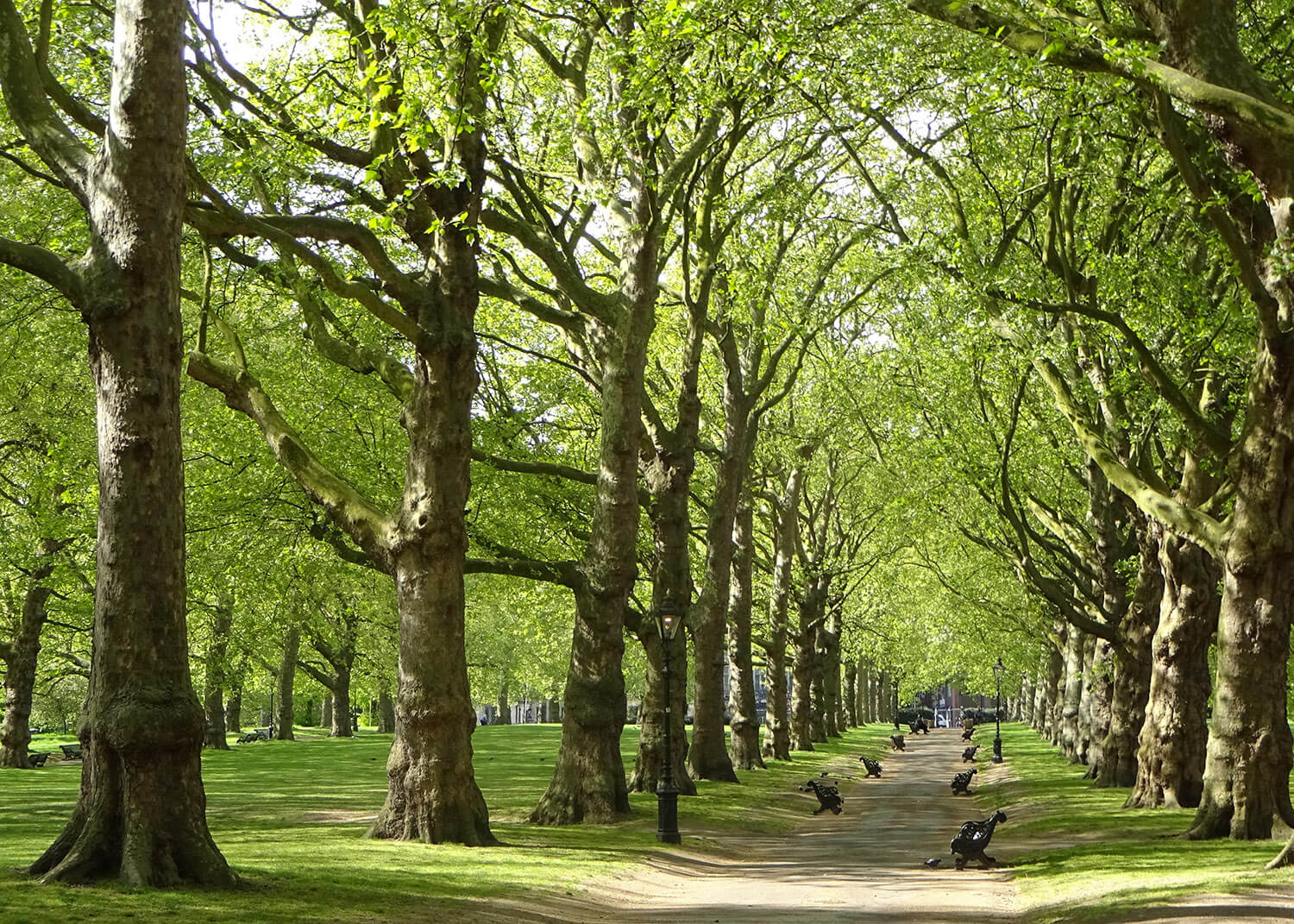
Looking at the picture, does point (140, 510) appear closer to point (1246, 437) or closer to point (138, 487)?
point (138, 487)

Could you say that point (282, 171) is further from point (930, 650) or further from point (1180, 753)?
point (930, 650)

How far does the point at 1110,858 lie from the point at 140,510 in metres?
11.9

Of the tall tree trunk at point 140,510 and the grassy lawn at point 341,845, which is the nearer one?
the grassy lawn at point 341,845

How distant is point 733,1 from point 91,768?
32.6 feet

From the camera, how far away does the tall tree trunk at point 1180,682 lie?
22328mm

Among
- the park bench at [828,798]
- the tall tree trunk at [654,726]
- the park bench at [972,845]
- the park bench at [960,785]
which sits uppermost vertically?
the tall tree trunk at [654,726]

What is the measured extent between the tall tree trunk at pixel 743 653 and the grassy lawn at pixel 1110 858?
905 cm

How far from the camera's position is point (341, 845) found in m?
15.6

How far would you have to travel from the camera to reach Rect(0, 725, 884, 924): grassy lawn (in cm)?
1011

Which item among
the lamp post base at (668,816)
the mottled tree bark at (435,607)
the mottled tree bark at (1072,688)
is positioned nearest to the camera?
the mottled tree bark at (435,607)

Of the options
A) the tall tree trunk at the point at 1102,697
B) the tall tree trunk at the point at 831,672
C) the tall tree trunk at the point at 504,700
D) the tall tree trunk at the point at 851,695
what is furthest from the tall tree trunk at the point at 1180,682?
the tall tree trunk at the point at 504,700

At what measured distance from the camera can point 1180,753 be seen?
22.8 meters

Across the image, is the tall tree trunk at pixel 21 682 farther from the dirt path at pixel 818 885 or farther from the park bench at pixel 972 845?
the park bench at pixel 972 845

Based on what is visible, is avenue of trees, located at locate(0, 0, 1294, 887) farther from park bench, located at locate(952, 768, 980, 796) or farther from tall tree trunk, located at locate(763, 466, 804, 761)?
tall tree trunk, located at locate(763, 466, 804, 761)
